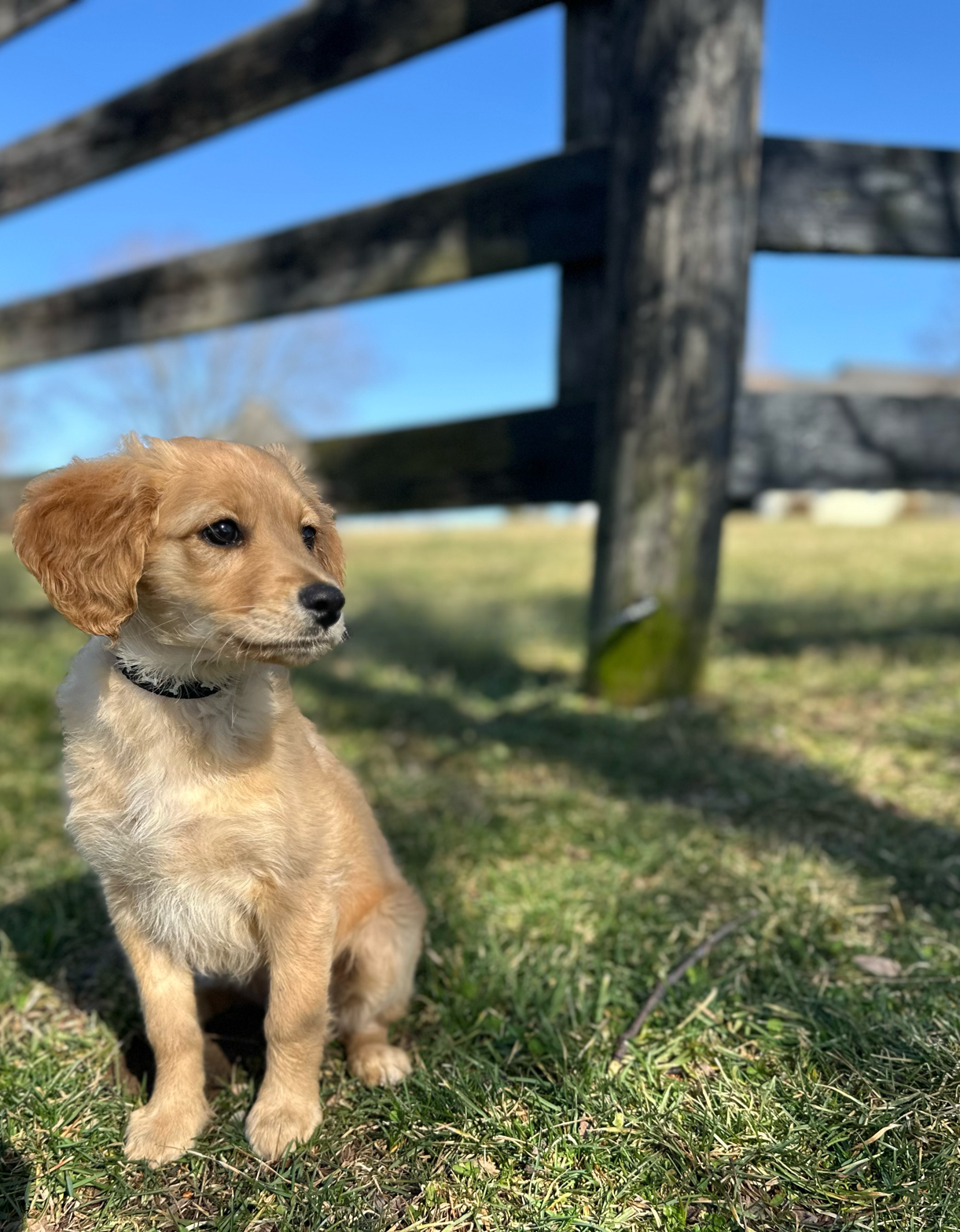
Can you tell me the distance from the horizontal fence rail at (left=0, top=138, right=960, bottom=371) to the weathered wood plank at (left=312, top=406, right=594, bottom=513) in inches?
29.6

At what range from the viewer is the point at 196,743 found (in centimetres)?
184

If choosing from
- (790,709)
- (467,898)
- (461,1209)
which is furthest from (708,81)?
(461,1209)

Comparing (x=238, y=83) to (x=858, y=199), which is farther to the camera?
(x=238, y=83)

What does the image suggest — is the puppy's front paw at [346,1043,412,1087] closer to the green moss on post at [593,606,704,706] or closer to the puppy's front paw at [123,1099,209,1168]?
the puppy's front paw at [123,1099,209,1168]

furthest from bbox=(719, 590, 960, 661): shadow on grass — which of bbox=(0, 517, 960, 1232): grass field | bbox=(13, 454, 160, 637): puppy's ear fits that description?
bbox=(13, 454, 160, 637): puppy's ear

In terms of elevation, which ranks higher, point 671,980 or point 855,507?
point 671,980

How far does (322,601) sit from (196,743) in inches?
16.5

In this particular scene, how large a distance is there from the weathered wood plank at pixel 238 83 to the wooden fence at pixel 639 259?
1 centimetres

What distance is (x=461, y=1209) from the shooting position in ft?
5.50

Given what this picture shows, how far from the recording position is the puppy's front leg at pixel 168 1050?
189cm

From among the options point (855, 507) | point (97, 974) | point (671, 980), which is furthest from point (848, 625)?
point (855, 507)

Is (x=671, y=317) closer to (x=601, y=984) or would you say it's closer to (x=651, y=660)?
(x=651, y=660)

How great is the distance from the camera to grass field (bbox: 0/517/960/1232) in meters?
1.72

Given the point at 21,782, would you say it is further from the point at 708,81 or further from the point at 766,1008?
the point at 708,81
